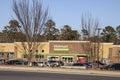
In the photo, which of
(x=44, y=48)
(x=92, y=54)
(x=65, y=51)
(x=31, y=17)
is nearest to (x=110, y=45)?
(x=65, y=51)

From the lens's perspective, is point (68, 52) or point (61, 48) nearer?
point (68, 52)

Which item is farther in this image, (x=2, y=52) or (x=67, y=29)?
(x=67, y=29)

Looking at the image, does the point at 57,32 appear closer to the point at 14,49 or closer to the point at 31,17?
the point at 14,49

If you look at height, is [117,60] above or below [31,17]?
below

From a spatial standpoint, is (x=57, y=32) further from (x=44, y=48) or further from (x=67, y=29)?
(x=44, y=48)

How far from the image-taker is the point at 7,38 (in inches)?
5084

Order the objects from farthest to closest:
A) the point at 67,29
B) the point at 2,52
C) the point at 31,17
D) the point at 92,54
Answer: the point at 67,29
the point at 2,52
the point at 92,54
the point at 31,17

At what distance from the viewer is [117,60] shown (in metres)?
87.7

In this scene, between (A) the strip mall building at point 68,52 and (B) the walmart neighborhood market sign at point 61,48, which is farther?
(B) the walmart neighborhood market sign at point 61,48

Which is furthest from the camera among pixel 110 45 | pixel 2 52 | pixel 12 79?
pixel 2 52

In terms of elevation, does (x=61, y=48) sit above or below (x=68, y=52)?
above

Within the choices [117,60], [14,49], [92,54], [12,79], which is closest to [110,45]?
[117,60]

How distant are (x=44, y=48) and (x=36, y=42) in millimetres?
40770

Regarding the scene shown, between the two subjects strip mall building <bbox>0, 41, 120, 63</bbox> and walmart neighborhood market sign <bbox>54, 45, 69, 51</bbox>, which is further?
walmart neighborhood market sign <bbox>54, 45, 69, 51</bbox>
